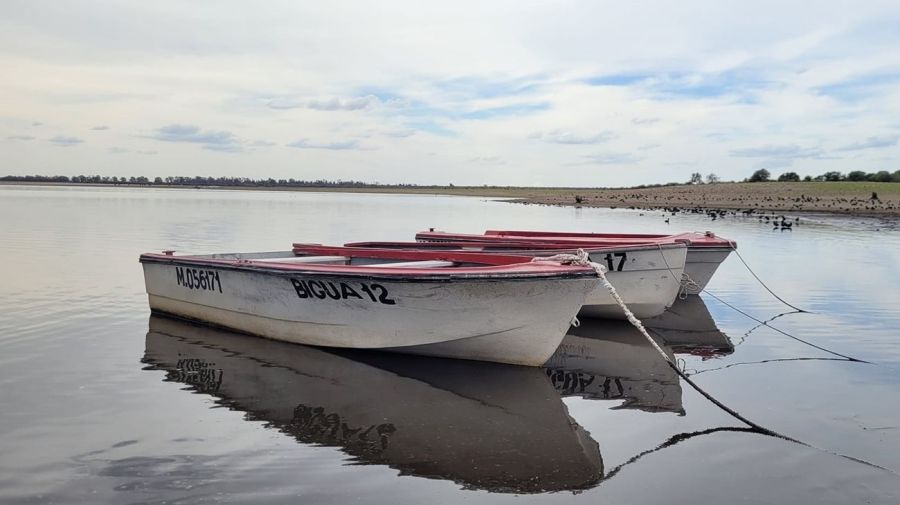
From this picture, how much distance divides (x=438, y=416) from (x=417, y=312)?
1928 millimetres

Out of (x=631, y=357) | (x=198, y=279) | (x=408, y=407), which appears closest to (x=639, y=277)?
(x=631, y=357)

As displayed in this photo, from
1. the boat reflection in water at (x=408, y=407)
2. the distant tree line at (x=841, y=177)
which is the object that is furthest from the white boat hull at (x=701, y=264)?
the distant tree line at (x=841, y=177)

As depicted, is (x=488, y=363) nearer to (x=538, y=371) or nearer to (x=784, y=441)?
(x=538, y=371)

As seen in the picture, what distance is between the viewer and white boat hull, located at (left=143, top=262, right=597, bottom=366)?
320 inches

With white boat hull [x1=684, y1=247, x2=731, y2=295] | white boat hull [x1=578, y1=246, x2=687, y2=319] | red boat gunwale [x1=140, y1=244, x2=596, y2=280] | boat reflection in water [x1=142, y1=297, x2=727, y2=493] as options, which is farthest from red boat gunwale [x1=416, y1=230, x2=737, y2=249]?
red boat gunwale [x1=140, y1=244, x2=596, y2=280]

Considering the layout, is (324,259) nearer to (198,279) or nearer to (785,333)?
(198,279)

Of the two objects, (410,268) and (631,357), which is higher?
(410,268)

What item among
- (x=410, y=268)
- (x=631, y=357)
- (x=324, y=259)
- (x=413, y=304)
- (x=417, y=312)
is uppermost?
(x=410, y=268)

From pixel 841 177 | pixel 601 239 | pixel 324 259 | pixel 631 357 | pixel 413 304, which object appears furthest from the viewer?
pixel 841 177

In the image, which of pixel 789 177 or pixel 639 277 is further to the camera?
pixel 789 177

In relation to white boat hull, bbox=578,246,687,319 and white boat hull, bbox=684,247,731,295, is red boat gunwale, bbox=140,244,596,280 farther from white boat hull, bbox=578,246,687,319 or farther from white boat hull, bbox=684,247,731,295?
white boat hull, bbox=684,247,731,295

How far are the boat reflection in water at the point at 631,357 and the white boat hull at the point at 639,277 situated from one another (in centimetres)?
39

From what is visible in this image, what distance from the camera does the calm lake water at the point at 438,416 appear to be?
5.19 meters

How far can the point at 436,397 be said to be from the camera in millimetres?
7402
